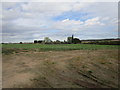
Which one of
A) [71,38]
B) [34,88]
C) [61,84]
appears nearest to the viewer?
[34,88]

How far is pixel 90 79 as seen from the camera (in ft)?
10.5

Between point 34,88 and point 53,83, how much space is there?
0.60 meters

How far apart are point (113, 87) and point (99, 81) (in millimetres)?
430

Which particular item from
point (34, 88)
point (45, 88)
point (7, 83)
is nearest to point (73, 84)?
point (45, 88)

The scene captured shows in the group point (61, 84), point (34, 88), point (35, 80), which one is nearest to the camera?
point (34, 88)

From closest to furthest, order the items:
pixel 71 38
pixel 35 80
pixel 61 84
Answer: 1. pixel 61 84
2. pixel 35 80
3. pixel 71 38

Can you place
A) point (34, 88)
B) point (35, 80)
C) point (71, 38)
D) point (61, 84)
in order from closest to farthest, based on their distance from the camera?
1. point (34, 88)
2. point (61, 84)
3. point (35, 80)
4. point (71, 38)

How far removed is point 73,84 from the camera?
2.82 metres

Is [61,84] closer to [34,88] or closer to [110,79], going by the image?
[34,88]

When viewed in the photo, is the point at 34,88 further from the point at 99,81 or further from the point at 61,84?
the point at 99,81

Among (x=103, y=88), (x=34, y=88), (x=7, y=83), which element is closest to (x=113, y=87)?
(x=103, y=88)

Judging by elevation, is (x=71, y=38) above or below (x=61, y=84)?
above

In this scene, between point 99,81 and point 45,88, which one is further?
point 99,81

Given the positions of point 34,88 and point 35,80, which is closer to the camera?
point 34,88
